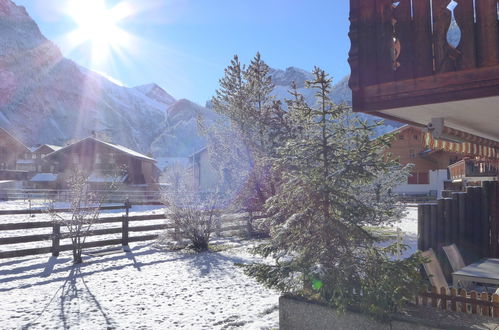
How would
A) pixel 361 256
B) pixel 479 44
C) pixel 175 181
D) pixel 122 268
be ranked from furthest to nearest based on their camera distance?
pixel 175 181, pixel 122 268, pixel 361 256, pixel 479 44

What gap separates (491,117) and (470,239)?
4.19 metres

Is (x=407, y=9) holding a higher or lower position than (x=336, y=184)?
higher

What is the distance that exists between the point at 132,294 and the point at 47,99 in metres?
166

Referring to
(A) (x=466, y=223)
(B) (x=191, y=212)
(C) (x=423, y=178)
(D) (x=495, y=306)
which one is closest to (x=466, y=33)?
(D) (x=495, y=306)

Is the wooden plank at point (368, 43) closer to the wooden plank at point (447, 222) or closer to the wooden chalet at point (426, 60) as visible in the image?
the wooden chalet at point (426, 60)

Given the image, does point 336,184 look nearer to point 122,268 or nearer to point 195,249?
point 122,268

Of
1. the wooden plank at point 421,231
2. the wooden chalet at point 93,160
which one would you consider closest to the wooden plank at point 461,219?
the wooden plank at point 421,231

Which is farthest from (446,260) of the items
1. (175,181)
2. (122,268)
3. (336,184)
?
(175,181)

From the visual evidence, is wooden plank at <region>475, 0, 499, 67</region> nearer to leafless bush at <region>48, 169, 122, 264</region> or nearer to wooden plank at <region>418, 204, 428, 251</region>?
wooden plank at <region>418, 204, 428, 251</region>

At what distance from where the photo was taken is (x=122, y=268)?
30.2ft

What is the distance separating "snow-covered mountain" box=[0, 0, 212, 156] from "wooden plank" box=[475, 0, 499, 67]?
130 metres

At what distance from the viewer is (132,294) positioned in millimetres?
6938

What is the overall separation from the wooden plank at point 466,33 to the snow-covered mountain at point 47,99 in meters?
130

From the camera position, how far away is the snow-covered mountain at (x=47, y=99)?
135875mm
